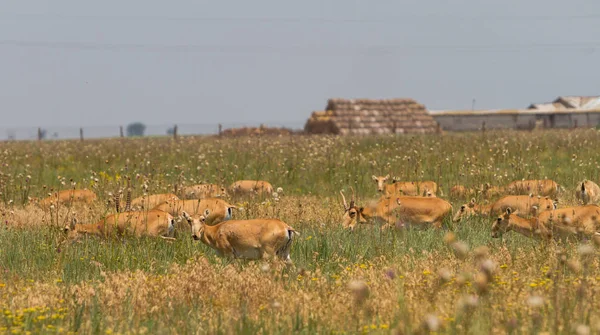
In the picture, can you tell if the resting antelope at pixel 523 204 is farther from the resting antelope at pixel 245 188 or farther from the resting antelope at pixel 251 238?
the resting antelope at pixel 245 188

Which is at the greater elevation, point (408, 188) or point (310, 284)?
point (408, 188)

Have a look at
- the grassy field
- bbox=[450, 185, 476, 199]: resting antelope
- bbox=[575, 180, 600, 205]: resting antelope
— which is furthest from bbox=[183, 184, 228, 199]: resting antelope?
bbox=[575, 180, 600, 205]: resting antelope

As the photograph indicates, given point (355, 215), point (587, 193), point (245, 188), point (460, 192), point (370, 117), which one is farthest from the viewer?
point (370, 117)

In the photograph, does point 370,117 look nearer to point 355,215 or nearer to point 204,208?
point 355,215

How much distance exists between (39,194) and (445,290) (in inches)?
588

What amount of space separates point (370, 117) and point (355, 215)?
47.2 m

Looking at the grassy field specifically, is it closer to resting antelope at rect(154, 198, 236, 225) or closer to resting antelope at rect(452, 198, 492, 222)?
resting antelope at rect(452, 198, 492, 222)

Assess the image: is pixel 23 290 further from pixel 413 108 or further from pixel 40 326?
pixel 413 108

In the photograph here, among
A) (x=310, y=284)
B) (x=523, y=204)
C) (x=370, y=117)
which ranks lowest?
(x=310, y=284)

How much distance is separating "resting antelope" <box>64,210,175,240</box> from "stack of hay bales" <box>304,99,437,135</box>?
45.2m

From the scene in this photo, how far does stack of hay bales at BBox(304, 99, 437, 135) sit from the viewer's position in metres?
59.4

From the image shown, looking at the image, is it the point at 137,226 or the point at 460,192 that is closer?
the point at 137,226

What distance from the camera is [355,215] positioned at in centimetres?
1477

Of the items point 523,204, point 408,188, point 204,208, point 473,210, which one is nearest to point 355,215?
point 473,210
